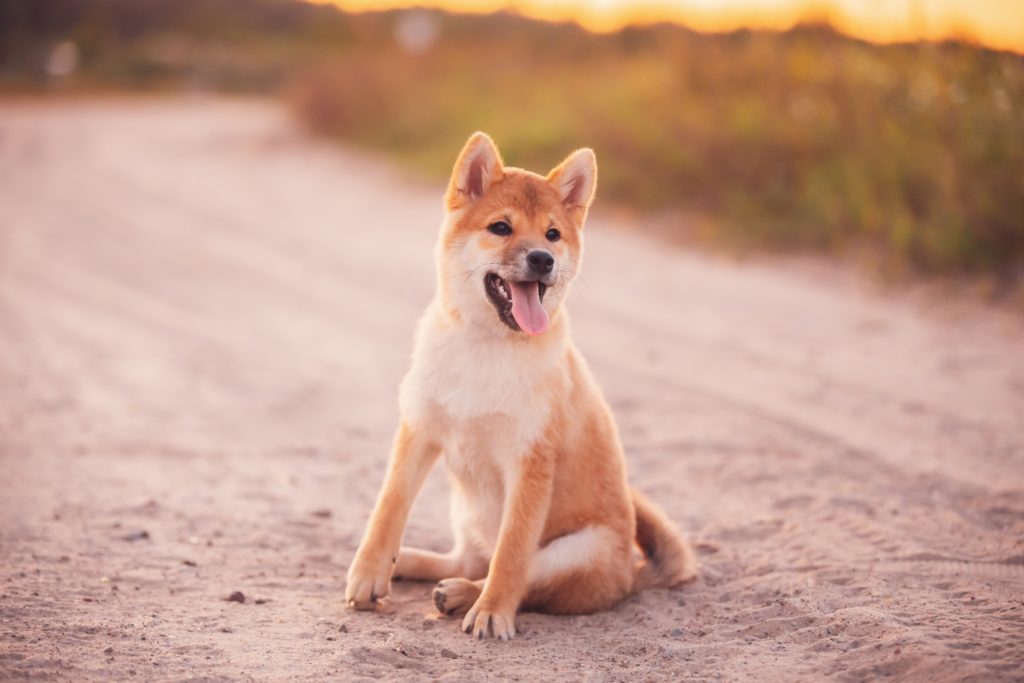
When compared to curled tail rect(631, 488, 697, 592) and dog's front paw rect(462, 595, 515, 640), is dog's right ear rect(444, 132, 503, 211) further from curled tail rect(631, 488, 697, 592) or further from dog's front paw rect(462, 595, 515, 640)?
dog's front paw rect(462, 595, 515, 640)

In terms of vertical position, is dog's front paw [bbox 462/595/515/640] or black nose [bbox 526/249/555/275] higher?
black nose [bbox 526/249/555/275]

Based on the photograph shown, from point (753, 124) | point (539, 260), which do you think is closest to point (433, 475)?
point (539, 260)

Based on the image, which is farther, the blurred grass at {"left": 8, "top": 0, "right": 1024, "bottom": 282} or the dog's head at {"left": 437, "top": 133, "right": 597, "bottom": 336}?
the blurred grass at {"left": 8, "top": 0, "right": 1024, "bottom": 282}

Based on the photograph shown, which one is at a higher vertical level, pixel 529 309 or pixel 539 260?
pixel 539 260

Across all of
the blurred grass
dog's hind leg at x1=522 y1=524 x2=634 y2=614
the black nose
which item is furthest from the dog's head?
the blurred grass

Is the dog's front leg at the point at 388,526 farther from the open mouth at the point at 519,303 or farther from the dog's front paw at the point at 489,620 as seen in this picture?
the open mouth at the point at 519,303

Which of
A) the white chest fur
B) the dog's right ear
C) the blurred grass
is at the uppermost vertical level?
the blurred grass

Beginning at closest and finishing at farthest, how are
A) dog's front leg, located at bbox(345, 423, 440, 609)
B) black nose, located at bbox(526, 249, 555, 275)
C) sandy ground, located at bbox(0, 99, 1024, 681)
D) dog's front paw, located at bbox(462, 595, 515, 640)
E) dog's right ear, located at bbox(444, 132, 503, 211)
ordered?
sandy ground, located at bbox(0, 99, 1024, 681) → dog's front paw, located at bbox(462, 595, 515, 640) → black nose, located at bbox(526, 249, 555, 275) → dog's front leg, located at bbox(345, 423, 440, 609) → dog's right ear, located at bbox(444, 132, 503, 211)

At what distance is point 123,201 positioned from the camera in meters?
13.3

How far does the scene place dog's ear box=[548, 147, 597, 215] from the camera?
4.15 m

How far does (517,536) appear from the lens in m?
3.75

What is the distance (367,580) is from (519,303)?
123 centimetres

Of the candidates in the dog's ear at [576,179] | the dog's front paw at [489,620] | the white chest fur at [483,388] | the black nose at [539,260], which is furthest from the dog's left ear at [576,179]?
the dog's front paw at [489,620]

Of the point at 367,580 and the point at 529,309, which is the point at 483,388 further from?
the point at 367,580
